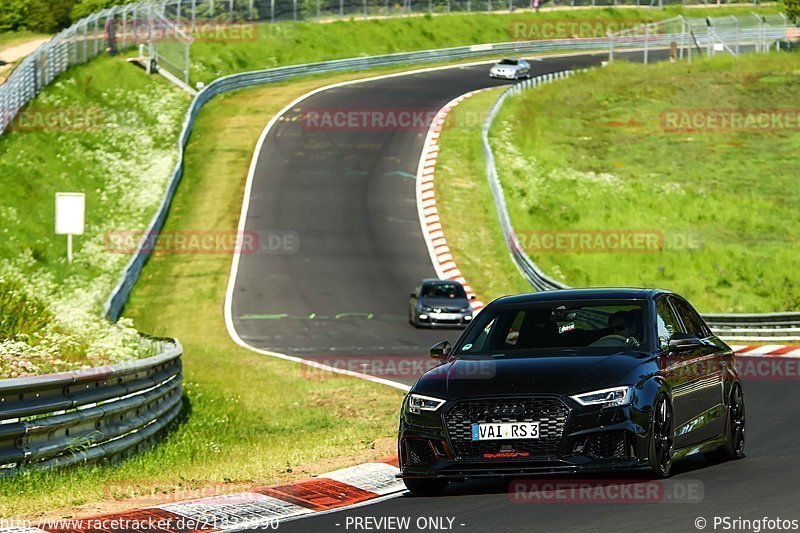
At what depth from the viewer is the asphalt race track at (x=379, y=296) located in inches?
369

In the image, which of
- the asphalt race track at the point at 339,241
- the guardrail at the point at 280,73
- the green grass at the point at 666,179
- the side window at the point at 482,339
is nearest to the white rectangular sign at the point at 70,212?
the guardrail at the point at 280,73

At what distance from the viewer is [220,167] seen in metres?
50.9

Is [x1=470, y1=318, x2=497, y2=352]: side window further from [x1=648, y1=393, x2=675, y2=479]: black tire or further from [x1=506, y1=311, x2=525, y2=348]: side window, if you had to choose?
[x1=648, y1=393, x2=675, y2=479]: black tire

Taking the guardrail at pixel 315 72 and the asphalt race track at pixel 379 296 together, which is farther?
the guardrail at pixel 315 72

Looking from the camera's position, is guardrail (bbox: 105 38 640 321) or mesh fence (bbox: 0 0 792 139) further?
mesh fence (bbox: 0 0 792 139)

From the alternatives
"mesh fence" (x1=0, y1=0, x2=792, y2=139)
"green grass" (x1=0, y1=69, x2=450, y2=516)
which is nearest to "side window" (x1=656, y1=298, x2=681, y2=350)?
"green grass" (x1=0, y1=69, x2=450, y2=516)

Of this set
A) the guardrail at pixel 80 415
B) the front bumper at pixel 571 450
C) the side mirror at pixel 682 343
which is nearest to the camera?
the front bumper at pixel 571 450

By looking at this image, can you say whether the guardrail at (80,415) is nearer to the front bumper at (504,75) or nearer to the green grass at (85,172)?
the green grass at (85,172)

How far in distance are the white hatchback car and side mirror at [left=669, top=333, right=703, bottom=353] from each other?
61.3m

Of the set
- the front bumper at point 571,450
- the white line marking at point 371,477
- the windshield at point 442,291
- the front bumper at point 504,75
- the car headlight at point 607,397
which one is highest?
the car headlight at point 607,397

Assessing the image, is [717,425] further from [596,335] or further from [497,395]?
[497,395]

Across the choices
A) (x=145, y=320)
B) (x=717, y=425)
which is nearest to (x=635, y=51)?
(x=145, y=320)

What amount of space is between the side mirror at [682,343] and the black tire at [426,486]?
6.97 feet

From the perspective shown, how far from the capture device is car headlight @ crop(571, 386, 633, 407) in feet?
33.2
